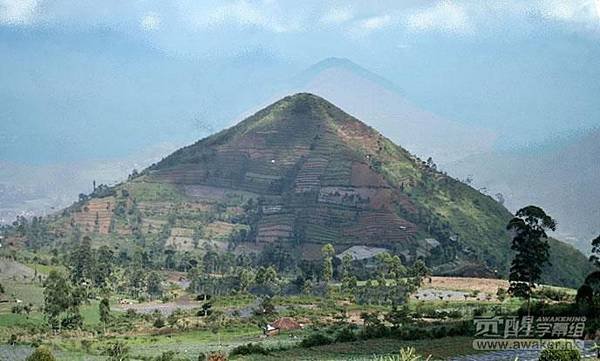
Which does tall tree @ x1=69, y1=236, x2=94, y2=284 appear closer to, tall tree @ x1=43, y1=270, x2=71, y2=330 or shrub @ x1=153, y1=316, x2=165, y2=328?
tall tree @ x1=43, y1=270, x2=71, y2=330

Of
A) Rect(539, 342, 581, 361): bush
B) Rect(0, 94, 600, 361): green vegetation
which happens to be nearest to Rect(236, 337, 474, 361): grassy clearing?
Rect(0, 94, 600, 361): green vegetation

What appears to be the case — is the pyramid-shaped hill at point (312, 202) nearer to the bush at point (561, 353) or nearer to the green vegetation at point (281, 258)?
the green vegetation at point (281, 258)

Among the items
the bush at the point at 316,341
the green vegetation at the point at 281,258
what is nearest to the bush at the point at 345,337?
the green vegetation at the point at 281,258

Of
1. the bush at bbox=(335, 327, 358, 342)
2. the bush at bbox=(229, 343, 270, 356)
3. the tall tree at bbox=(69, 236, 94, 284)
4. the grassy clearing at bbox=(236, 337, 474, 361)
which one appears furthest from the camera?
the tall tree at bbox=(69, 236, 94, 284)

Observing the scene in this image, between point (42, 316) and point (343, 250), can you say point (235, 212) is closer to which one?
point (343, 250)

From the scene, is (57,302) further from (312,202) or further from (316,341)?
(312,202)

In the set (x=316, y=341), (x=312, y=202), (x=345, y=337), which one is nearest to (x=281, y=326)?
(x=345, y=337)
